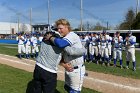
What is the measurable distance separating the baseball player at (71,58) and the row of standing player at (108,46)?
27.5 ft

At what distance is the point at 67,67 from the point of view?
5.00 m

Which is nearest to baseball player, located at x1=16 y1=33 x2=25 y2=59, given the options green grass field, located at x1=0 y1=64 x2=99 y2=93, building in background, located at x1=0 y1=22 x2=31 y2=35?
green grass field, located at x1=0 y1=64 x2=99 y2=93

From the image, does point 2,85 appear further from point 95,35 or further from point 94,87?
point 95,35

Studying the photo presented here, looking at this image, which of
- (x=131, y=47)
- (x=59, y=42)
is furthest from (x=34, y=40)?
(x=59, y=42)

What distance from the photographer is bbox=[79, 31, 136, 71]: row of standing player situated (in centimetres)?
1347

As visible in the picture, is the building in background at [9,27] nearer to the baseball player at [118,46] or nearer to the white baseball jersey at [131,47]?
the baseball player at [118,46]

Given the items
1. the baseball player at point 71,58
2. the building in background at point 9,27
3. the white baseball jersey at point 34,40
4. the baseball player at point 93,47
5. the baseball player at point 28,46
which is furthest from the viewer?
the building in background at point 9,27

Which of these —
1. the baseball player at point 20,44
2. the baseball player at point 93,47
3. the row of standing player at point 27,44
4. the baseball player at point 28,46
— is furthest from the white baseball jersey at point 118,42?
the baseball player at point 20,44

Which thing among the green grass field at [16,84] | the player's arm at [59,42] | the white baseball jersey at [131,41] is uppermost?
the player's arm at [59,42]

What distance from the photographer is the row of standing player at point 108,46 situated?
A: 1347 cm

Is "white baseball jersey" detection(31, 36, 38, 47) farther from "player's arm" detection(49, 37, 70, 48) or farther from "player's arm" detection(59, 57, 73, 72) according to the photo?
"player's arm" detection(49, 37, 70, 48)

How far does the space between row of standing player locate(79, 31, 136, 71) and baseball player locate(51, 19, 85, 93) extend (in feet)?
27.5

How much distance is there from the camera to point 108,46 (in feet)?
52.3

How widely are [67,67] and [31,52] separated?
1609cm
